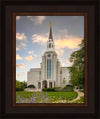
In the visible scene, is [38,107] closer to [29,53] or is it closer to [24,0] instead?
[24,0]

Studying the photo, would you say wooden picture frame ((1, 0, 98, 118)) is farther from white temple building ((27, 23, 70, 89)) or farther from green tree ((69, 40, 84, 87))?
white temple building ((27, 23, 70, 89))

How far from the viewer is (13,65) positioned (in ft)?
2.88

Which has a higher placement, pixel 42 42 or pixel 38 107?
pixel 42 42

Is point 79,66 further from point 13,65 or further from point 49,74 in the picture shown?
point 49,74

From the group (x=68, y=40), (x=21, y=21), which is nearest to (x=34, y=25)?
(x=21, y=21)

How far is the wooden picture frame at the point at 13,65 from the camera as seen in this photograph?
84 cm

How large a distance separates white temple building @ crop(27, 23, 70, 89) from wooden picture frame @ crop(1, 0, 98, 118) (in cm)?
449

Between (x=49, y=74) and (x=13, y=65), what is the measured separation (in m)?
4.83

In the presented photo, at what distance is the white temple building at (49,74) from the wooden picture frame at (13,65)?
14.7 feet

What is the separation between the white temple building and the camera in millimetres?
5438

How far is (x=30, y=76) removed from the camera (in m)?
5.41

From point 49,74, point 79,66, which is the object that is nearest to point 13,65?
point 79,66
